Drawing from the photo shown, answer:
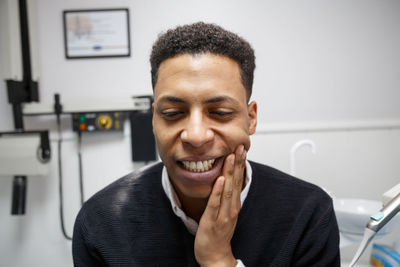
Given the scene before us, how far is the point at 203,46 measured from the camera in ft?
2.40

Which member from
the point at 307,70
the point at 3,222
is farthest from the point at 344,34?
the point at 3,222

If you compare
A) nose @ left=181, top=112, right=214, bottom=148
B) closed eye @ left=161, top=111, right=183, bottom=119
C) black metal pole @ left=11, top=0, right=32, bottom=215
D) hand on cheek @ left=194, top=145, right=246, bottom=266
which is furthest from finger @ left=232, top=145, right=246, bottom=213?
black metal pole @ left=11, top=0, right=32, bottom=215

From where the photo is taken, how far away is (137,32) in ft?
5.52

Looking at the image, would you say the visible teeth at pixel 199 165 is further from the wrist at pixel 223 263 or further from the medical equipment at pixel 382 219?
the medical equipment at pixel 382 219

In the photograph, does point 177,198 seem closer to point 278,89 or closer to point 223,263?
point 223,263

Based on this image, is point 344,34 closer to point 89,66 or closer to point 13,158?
point 89,66

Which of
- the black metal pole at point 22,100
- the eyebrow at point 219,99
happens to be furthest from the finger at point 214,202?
the black metal pole at point 22,100

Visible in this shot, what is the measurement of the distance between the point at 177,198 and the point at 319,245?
0.47 m

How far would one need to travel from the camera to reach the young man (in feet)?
2.30

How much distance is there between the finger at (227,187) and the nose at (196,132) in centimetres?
9

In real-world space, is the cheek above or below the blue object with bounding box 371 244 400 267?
above

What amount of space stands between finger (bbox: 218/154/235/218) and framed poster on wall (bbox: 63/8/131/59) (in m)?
1.26

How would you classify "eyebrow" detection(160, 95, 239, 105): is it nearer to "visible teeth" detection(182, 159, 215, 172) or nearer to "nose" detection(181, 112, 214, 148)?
"nose" detection(181, 112, 214, 148)

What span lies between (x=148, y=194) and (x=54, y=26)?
4.82 feet
